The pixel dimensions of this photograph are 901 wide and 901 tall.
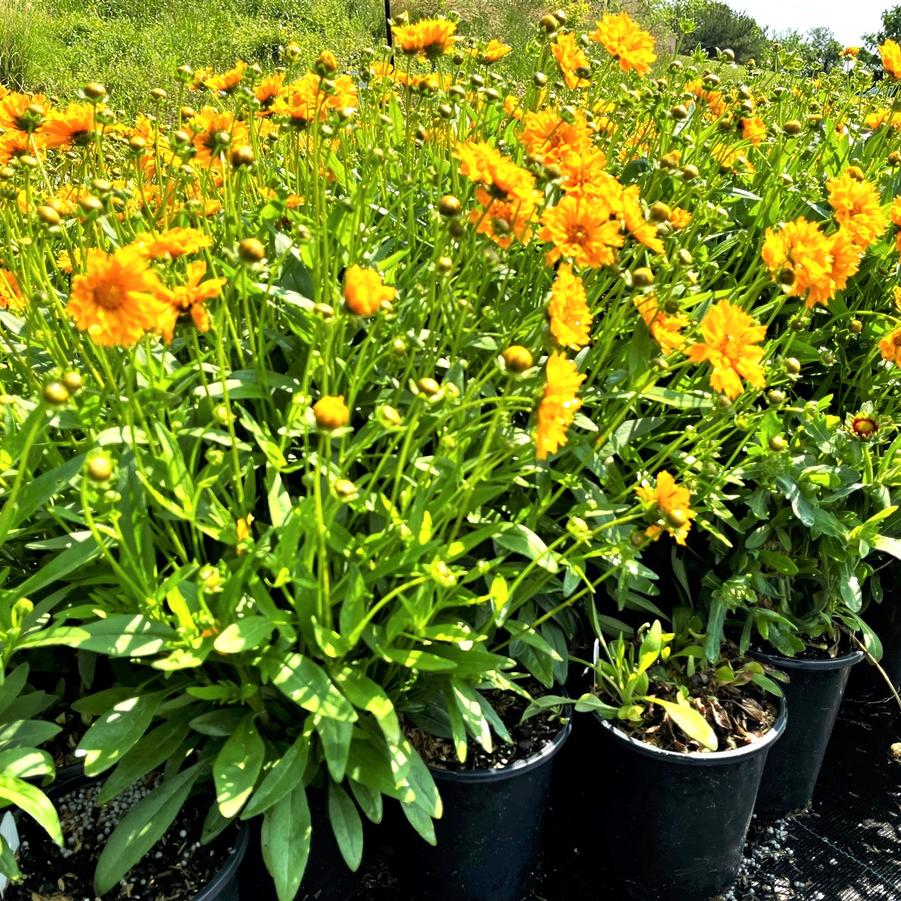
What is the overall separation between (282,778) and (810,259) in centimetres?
97

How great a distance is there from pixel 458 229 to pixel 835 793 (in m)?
1.41

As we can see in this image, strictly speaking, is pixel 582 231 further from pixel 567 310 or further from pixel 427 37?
pixel 427 37

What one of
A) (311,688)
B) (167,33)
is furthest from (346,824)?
(167,33)

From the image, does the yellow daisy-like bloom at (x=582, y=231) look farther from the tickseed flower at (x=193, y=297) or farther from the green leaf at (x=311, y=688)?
the green leaf at (x=311, y=688)

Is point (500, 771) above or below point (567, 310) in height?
below

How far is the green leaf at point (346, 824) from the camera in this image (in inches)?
43.7

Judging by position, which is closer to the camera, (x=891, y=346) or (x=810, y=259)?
(x=810, y=259)

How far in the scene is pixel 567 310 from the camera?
1064mm

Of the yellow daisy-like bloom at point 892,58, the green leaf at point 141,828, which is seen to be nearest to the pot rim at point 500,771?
the green leaf at point 141,828

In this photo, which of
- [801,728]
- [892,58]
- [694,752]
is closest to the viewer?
[694,752]

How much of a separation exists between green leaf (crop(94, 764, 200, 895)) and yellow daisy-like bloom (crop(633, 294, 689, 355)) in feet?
2.82

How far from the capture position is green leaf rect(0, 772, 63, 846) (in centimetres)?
92

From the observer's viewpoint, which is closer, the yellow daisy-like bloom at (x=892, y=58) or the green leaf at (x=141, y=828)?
the green leaf at (x=141, y=828)

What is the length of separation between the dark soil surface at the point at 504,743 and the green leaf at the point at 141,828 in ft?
1.15
